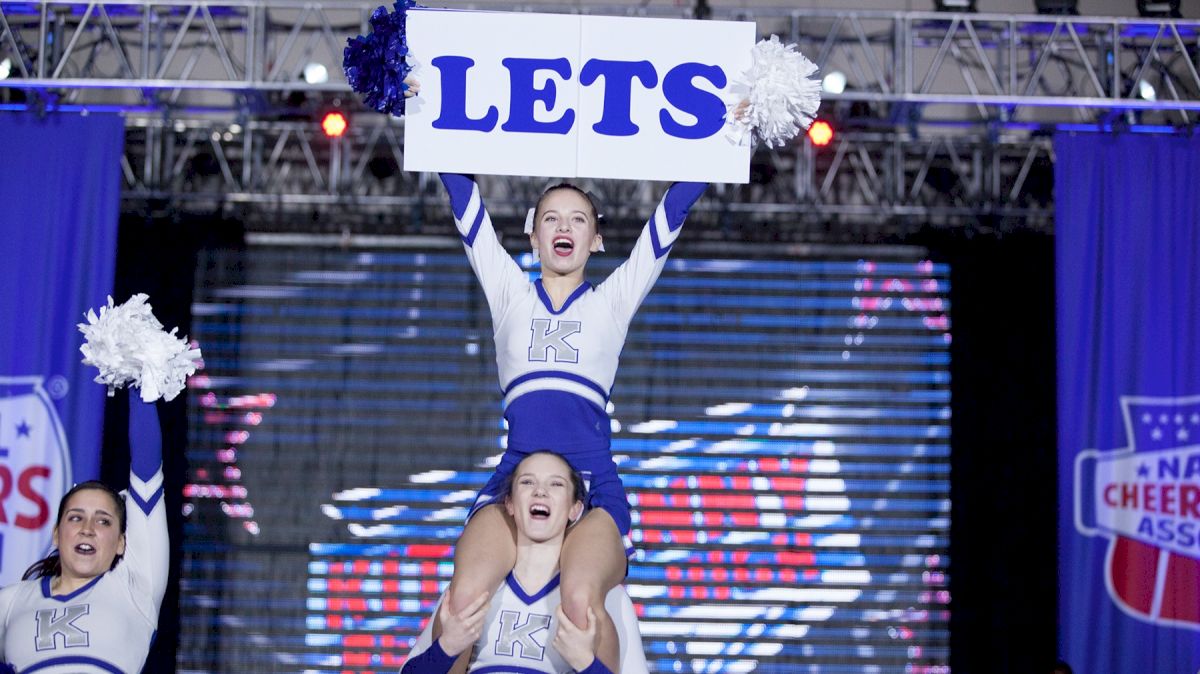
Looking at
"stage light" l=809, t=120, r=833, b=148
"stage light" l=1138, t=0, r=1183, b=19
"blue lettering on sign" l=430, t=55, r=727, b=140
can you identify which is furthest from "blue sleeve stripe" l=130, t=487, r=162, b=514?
"stage light" l=1138, t=0, r=1183, b=19

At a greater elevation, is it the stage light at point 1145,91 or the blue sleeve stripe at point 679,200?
the stage light at point 1145,91

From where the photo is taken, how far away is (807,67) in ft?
12.9

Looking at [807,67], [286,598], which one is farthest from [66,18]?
[807,67]

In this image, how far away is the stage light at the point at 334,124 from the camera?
24.0 feet

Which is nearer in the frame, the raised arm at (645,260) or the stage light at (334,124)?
the raised arm at (645,260)

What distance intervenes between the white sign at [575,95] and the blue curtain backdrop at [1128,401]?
3530 mm

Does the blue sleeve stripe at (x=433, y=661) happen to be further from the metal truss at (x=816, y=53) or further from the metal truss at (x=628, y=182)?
the metal truss at (x=628, y=182)

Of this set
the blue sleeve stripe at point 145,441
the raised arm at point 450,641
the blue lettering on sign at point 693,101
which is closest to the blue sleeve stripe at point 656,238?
the blue lettering on sign at point 693,101

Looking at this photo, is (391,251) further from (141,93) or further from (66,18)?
(66,18)

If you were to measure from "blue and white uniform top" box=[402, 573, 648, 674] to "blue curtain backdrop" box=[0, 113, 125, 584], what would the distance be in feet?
12.1

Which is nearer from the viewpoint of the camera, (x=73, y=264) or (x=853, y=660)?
(x=73, y=264)

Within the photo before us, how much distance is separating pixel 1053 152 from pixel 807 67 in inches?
155

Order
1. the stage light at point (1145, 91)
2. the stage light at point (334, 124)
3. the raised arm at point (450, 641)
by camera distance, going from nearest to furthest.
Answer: the raised arm at point (450, 641), the stage light at point (1145, 91), the stage light at point (334, 124)

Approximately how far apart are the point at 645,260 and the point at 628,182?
3.66 metres
